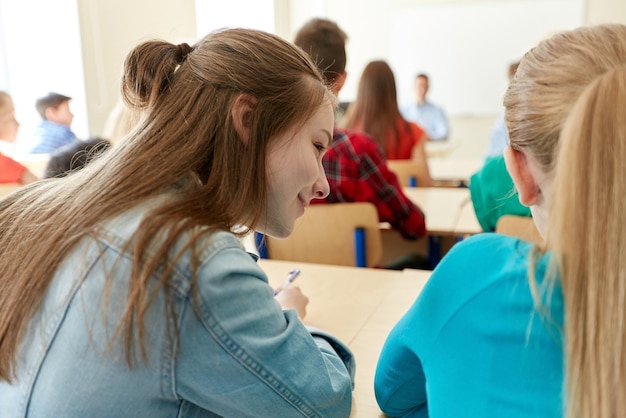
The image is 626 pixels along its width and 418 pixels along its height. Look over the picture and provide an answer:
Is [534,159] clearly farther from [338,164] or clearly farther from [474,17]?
[474,17]

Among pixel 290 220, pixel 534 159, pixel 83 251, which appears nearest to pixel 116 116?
pixel 290 220

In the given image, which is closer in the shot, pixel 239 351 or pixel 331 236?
pixel 239 351

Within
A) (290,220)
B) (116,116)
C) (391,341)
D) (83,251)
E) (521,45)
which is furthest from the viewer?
(521,45)

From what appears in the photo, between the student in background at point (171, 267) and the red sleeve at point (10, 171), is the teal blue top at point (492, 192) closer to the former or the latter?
the student in background at point (171, 267)

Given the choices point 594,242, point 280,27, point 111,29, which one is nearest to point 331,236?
point 594,242

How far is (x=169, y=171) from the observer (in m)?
0.78

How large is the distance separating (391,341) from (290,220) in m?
0.26

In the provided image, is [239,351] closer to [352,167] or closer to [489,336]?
[489,336]

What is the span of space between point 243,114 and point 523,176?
39 cm

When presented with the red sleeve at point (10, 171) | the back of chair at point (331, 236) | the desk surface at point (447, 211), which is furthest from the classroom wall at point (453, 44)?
the back of chair at point (331, 236)

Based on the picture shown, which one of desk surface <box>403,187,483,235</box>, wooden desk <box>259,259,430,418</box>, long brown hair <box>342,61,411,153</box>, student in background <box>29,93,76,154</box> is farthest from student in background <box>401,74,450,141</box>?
wooden desk <box>259,259,430,418</box>

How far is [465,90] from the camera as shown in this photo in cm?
648

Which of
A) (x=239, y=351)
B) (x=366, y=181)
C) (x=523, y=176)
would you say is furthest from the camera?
(x=366, y=181)

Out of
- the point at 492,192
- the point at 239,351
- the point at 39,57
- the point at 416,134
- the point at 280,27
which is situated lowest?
the point at 416,134
